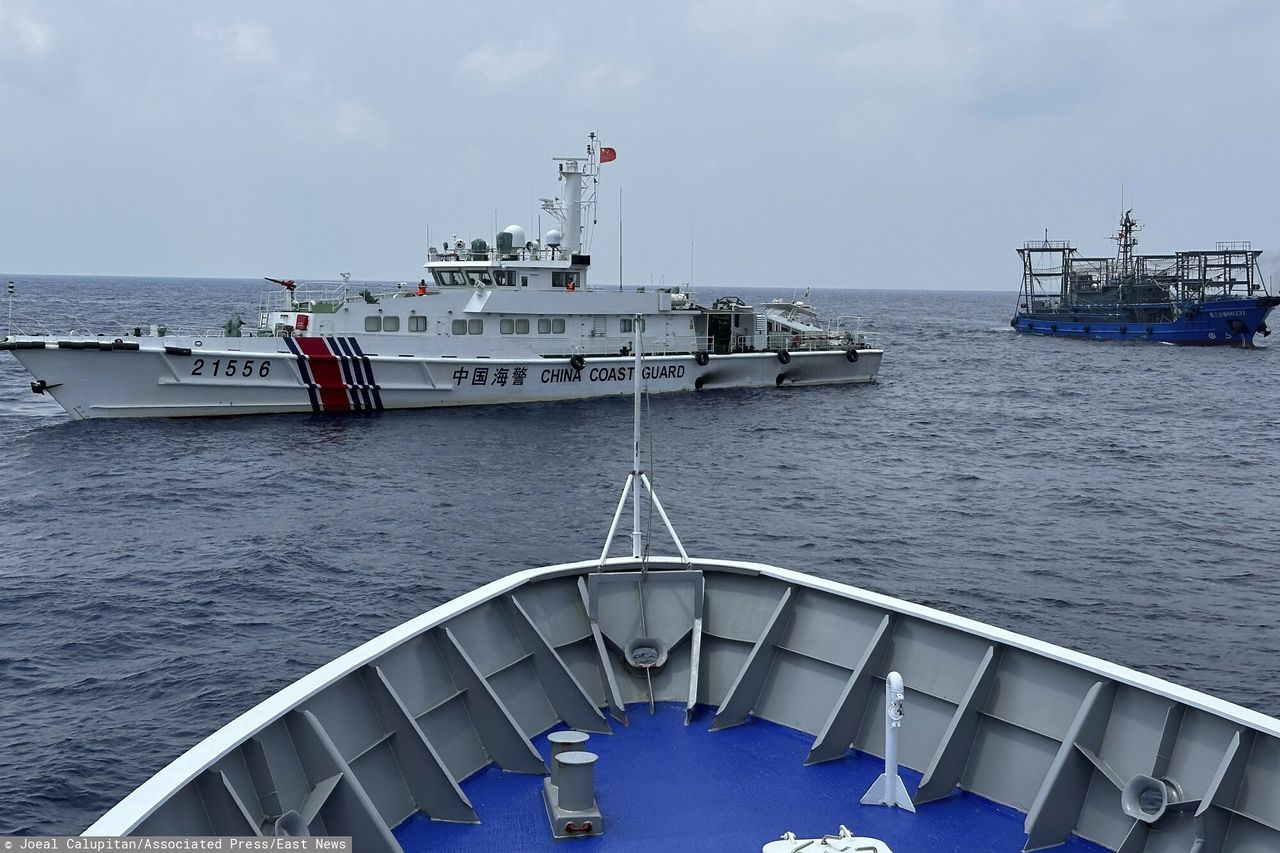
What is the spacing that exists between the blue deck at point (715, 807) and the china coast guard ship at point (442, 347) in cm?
3201

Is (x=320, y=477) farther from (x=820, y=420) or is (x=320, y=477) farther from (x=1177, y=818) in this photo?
(x=1177, y=818)

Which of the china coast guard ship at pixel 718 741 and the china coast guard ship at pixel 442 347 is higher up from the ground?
the china coast guard ship at pixel 442 347

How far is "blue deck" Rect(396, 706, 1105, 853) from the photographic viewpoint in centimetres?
689

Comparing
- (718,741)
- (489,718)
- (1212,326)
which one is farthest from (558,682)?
(1212,326)

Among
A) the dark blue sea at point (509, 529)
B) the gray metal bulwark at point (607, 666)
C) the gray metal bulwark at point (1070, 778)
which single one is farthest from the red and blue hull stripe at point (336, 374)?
Answer: the gray metal bulwark at point (1070, 778)

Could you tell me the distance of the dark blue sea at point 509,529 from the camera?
16891mm

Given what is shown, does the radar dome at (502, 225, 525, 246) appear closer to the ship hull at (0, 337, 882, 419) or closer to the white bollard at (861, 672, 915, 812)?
the ship hull at (0, 337, 882, 419)

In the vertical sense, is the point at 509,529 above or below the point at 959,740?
below

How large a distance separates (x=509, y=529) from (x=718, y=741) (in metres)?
18.5

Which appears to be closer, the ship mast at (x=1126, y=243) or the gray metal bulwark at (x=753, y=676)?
the gray metal bulwark at (x=753, y=676)

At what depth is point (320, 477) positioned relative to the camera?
31.3 metres

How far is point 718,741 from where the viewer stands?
8.29m

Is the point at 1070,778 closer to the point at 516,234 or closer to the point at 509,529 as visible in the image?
the point at 509,529

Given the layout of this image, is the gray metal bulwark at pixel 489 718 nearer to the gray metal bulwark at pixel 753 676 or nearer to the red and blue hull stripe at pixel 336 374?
the gray metal bulwark at pixel 753 676
